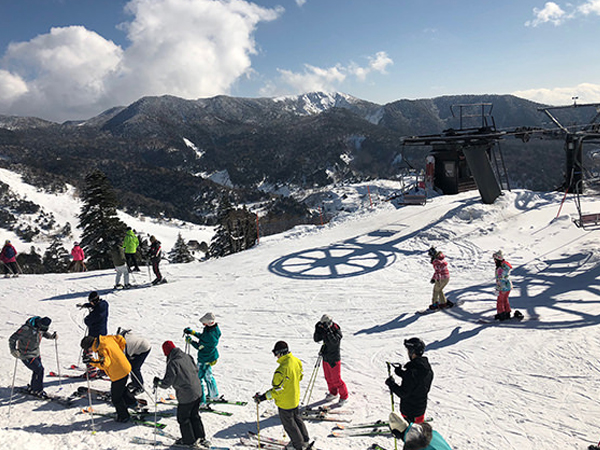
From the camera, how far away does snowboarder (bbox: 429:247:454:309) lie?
31.8 feet

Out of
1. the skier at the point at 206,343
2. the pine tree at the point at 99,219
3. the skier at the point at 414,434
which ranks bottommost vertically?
the skier at the point at 206,343

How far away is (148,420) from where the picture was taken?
5926 millimetres

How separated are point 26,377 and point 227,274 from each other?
798cm

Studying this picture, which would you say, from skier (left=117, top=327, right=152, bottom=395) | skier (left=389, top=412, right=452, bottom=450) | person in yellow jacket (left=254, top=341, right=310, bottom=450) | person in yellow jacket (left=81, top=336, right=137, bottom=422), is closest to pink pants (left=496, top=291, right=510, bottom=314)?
person in yellow jacket (left=254, top=341, right=310, bottom=450)

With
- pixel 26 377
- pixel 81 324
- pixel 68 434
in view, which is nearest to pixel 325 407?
pixel 68 434

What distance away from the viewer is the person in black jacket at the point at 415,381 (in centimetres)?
445

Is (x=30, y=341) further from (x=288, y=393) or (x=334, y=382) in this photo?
(x=334, y=382)

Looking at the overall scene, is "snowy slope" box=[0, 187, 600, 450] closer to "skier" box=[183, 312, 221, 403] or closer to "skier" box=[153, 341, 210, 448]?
"skier" box=[153, 341, 210, 448]

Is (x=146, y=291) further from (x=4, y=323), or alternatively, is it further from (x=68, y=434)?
(x=68, y=434)

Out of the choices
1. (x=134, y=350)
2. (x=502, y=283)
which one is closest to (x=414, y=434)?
(x=134, y=350)

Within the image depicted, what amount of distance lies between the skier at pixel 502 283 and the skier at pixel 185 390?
680cm

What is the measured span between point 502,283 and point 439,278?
57.5 inches

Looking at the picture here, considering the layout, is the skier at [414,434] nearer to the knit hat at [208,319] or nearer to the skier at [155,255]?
the knit hat at [208,319]

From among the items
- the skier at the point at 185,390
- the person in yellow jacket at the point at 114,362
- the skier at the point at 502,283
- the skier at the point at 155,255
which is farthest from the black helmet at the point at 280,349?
the skier at the point at 155,255
